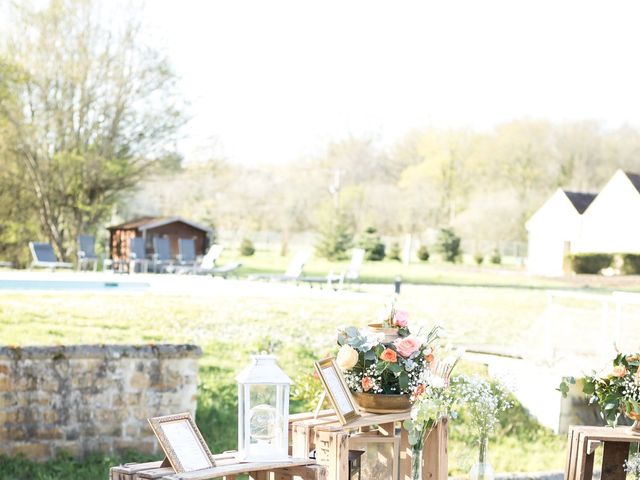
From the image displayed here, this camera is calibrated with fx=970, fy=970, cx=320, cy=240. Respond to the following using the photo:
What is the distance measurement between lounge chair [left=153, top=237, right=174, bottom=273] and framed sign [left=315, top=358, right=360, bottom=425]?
12.7 metres

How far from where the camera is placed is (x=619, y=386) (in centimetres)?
390

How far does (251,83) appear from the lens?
102 feet

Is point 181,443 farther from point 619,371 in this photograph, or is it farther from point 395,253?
point 395,253

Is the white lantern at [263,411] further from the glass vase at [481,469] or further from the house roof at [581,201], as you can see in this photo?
the house roof at [581,201]

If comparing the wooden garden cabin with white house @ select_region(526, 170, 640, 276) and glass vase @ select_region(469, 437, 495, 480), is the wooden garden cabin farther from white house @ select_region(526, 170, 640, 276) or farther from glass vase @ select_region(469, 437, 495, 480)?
glass vase @ select_region(469, 437, 495, 480)

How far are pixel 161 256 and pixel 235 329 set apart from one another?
7.48m

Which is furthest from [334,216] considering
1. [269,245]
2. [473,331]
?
[473,331]

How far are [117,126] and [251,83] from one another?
1283 cm

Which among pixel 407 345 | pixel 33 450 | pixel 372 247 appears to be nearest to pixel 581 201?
pixel 33 450

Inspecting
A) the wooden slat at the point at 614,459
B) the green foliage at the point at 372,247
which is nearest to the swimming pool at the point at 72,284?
the wooden slat at the point at 614,459

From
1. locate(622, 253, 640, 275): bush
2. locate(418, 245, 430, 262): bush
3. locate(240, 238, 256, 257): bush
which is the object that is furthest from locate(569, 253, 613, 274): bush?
locate(240, 238, 256, 257): bush

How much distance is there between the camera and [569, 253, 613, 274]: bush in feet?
36.1

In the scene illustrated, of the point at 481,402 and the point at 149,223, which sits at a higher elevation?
the point at 149,223

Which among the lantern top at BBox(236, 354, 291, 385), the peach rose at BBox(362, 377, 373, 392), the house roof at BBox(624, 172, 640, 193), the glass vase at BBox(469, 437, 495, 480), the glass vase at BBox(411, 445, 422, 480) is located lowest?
the glass vase at BBox(469, 437, 495, 480)
